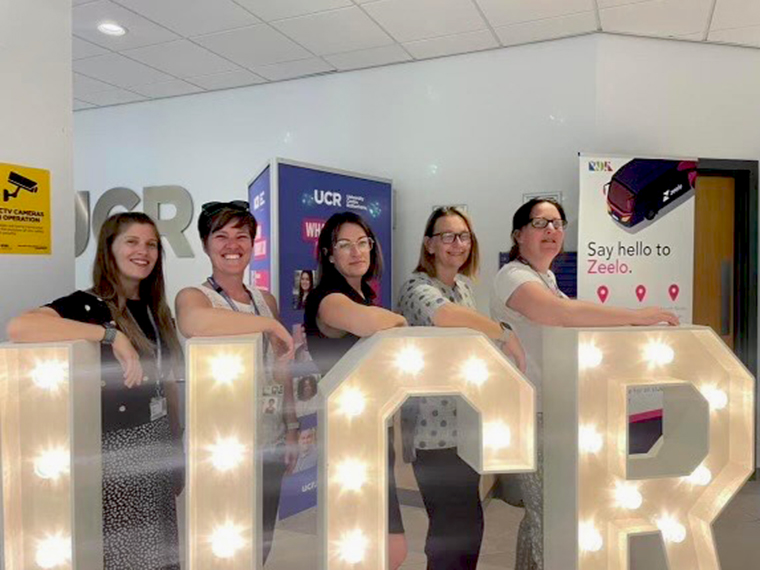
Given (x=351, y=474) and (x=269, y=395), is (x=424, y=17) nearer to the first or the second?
(x=269, y=395)

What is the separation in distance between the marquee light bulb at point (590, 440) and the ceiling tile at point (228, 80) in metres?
4.11

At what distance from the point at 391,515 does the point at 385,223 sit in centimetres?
276

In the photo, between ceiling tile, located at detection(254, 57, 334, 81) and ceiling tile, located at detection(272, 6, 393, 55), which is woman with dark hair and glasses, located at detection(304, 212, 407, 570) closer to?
ceiling tile, located at detection(272, 6, 393, 55)

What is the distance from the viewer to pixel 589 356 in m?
1.27

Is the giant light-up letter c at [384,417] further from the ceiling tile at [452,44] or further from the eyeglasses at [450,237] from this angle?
the ceiling tile at [452,44]

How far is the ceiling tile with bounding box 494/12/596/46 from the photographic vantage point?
3645 millimetres

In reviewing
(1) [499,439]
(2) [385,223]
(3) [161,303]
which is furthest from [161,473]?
(2) [385,223]

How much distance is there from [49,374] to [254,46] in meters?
3.38

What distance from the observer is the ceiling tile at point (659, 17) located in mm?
3389

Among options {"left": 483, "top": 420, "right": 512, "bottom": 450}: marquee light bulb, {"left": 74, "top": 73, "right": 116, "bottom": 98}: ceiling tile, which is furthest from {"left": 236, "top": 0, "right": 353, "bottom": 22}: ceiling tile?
{"left": 483, "top": 420, "right": 512, "bottom": 450}: marquee light bulb

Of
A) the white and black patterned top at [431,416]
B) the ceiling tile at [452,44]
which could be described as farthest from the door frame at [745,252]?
the white and black patterned top at [431,416]

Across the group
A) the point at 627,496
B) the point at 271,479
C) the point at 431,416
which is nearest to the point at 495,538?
the point at 431,416

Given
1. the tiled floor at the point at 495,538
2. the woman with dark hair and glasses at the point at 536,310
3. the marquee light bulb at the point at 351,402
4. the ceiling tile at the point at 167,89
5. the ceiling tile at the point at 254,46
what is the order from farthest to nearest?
the ceiling tile at the point at 167,89 < the ceiling tile at the point at 254,46 < the tiled floor at the point at 495,538 < the woman with dark hair and glasses at the point at 536,310 < the marquee light bulb at the point at 351,402

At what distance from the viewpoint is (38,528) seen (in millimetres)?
1249
